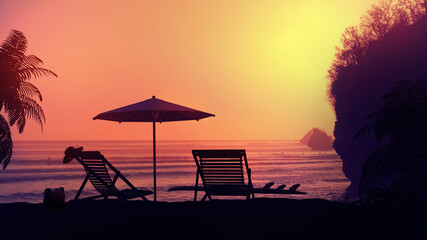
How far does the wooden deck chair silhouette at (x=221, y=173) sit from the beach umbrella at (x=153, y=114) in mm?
1473

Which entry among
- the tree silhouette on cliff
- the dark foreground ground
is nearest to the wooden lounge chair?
the dark foreground ground

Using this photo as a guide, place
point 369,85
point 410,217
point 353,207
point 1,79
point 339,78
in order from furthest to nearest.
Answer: point 339,78, point 369,85, point 1,79, point 353,207, point 410,217

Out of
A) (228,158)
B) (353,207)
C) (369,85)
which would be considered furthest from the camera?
(369,85)

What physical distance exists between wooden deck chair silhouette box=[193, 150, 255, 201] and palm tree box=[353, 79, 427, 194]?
2117 mm

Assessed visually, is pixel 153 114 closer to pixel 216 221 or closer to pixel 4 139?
pixel 216 221

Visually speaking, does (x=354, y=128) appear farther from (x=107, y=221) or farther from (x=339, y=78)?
(x=107, y=221)

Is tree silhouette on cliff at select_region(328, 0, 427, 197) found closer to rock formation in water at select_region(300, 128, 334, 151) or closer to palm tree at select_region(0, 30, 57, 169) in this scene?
palm tree at select_region(0, 30, 57, 169)

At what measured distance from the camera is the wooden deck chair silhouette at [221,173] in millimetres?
7914

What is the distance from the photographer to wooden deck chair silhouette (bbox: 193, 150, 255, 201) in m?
7.91

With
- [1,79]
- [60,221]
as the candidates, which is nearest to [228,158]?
[60,221]

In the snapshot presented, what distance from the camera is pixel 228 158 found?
26.1 ft

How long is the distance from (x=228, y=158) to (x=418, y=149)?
10.2 feet

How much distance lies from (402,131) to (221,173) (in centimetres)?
321

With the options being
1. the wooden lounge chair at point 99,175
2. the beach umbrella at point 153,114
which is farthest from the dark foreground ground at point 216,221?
the beach umbrella at point 153,114
